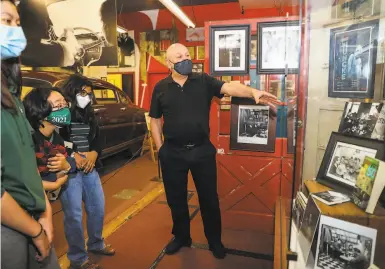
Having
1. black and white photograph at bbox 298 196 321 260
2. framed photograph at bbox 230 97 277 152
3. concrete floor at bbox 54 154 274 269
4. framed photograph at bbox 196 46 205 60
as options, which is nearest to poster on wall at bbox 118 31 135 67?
framed photograph at bbox 196 46 205 60

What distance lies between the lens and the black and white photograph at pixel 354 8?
154 centimetres

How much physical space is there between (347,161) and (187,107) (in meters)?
1.21

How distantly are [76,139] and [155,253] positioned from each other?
3.89 feet

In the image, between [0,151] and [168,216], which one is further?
[168,216]

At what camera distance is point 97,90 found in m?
5.60

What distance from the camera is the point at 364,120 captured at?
146 cm

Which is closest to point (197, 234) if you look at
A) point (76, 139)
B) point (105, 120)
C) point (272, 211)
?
point (272, 211)

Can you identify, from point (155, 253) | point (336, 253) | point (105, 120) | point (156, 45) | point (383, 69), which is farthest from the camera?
point (156, 45)

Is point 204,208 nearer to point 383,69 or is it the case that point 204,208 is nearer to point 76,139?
point 76,139

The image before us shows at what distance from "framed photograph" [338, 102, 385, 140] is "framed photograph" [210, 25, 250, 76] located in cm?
124

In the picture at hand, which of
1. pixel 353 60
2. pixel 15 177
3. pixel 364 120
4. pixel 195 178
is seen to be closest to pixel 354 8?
pixel 353 60

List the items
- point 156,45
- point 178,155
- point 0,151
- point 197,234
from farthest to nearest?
point 156,45
point 197,234
point 178,155
point 0,151

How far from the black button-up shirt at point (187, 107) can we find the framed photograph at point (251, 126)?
52 centimetres

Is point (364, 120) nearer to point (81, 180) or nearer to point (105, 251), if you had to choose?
point (81, 180)
